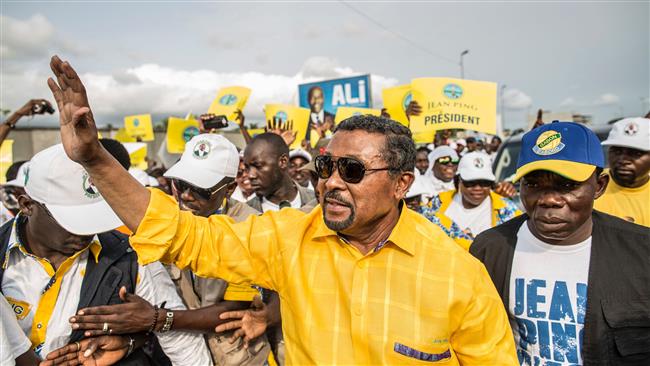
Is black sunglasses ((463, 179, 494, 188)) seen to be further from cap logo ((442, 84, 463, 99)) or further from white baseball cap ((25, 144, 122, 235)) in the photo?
white baseball cap ((25, 144, 122, 235))

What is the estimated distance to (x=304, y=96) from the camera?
48.8 feet

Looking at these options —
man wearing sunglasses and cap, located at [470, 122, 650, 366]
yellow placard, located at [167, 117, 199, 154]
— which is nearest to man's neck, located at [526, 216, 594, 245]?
man wearing sunglasses and cap, located at [470, 122, 650, 366]

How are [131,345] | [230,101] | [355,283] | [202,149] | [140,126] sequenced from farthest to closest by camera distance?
[140,126], [230,101], [202,149], [131,345], [355,283]

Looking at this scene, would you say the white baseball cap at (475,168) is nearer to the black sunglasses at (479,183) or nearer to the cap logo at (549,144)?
the black sunglasses at (479,183)

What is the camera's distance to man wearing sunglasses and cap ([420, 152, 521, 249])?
4.03 metres

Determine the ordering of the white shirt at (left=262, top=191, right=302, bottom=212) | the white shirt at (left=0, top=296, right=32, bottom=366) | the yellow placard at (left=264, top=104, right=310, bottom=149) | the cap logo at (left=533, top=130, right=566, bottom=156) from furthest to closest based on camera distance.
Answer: the yellow placard at (left=264, top=104, right=310, bottom=149)
the white shirt at (left=262, top=191, right=302, bottom=212)
the cap logo at (left=533, top=130, right=566, bottom=156)
the white shirt at (left=0, top=296, right=32, bottom=366)

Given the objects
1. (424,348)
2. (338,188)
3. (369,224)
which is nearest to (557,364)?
(424,348)

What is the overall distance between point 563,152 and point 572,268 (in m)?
0.55

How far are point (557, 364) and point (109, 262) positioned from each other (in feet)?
6.80

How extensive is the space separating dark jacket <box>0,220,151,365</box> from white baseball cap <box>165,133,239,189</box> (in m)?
0.72

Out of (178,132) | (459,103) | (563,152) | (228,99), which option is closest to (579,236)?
(563,152)

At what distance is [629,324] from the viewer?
1.93 metres

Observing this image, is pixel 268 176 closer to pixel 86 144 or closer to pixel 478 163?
pixel 478 163

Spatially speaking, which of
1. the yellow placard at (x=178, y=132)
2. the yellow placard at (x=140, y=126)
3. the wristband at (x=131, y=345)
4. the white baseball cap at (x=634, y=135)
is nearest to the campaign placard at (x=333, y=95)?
the yellow placard at (x=140, y=126)
